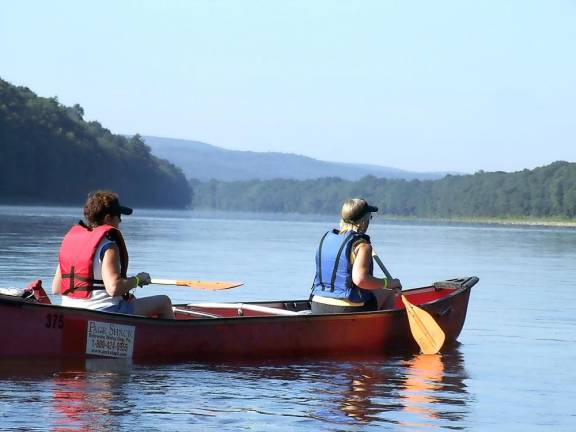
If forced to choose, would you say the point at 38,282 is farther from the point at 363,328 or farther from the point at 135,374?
the point at 363,328

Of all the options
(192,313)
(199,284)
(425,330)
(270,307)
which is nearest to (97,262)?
(199,284)

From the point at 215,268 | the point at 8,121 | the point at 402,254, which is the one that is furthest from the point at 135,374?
the point at 8,121

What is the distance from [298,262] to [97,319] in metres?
21.1

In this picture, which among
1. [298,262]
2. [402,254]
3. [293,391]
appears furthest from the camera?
[402,254]

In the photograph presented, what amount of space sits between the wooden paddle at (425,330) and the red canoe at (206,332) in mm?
108

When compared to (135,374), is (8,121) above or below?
above

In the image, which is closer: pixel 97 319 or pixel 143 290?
pixel 97 319

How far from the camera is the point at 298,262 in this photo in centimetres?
3238

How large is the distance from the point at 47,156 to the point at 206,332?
13695 centimetres

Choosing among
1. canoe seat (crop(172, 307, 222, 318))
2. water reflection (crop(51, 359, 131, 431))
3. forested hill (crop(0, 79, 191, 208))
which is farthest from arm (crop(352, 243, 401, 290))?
forested hill (crop(0, 79, 191, 208))

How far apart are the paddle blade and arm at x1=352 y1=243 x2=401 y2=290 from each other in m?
0.97

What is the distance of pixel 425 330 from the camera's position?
13.6m

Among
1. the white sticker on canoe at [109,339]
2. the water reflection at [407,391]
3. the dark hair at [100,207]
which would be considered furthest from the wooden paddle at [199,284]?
the dark hair at [100,207]

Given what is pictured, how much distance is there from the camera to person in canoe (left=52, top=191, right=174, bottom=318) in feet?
36.9
